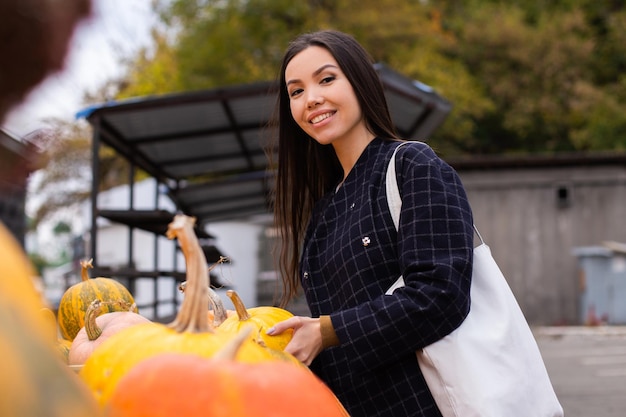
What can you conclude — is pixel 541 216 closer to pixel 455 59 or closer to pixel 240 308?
pixel 455 59

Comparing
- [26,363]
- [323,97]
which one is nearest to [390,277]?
[323,97]

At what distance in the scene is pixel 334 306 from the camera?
2080 mm

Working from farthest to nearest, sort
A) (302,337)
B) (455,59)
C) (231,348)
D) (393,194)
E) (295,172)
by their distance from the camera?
(455,59) → (295,172) → (393,194) → (302,337) → (231,348)

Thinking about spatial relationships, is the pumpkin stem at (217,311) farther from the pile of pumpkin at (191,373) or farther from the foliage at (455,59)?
the foliage at (455,59)

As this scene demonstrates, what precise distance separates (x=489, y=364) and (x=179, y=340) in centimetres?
80

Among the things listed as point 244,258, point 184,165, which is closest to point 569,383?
point 184,165

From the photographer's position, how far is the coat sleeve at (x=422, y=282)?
174 cm

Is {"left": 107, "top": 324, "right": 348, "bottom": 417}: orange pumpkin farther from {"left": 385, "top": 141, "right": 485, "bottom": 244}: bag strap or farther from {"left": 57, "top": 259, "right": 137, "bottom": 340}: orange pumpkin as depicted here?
{"left": 57, "top": 259, "right": 137, "bottom": 340}: orange pumpkin

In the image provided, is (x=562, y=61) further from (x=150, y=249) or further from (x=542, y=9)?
(x=150, y=249)

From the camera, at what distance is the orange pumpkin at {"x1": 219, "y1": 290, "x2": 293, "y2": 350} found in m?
1.73

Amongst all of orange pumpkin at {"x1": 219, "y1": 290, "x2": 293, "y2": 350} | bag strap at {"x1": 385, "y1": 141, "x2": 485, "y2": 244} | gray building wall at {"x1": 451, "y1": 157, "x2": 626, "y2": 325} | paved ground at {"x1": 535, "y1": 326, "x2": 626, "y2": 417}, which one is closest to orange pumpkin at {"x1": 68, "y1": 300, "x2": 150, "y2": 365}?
orange pumpkin at {"x1": 219, "y1": 290, "x2": 293, "y2": 350}

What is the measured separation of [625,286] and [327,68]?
1585cm

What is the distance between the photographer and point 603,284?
16.6 meters

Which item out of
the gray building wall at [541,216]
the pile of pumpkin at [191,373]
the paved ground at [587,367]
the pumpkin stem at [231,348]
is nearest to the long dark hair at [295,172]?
the pile of pumpkin at [191,373]
